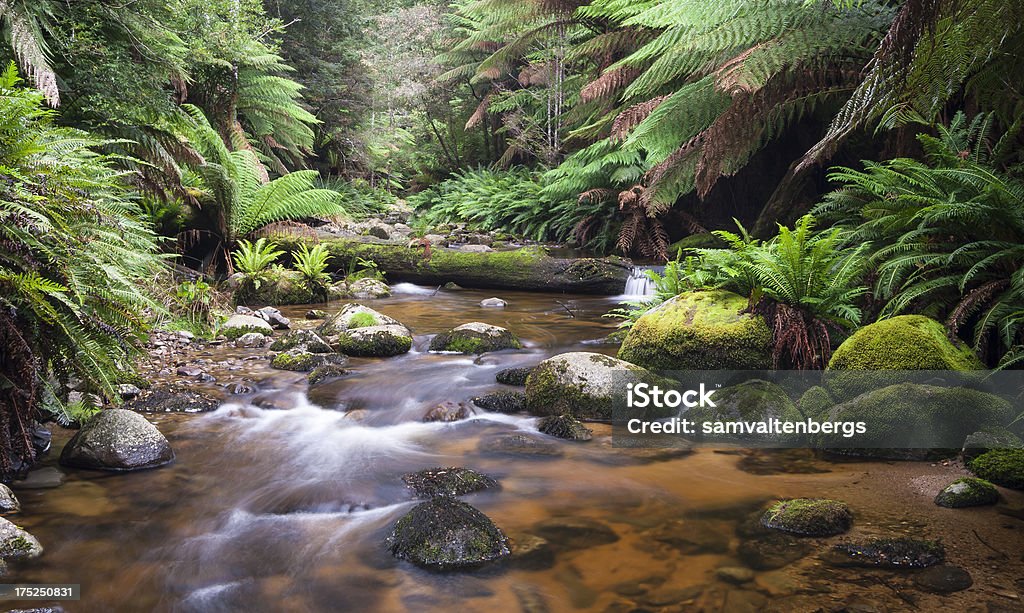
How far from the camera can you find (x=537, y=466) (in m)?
3.47

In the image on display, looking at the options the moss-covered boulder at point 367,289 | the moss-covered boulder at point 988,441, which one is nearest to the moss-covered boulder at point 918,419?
the moss-covered boulder at point 988,441

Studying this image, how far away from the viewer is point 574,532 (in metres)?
2.71

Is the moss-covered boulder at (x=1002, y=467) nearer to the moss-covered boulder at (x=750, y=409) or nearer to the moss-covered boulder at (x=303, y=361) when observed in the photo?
the moss-covered boulder at (x=750, y=409)

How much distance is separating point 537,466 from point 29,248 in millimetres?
2575

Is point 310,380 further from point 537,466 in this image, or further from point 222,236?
point 222,236

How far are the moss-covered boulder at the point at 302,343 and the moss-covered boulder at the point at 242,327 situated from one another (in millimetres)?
562

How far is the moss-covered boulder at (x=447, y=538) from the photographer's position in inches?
97.2

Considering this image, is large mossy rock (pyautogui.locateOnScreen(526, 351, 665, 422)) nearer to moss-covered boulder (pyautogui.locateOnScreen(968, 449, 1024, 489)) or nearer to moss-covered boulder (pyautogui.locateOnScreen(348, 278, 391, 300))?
moss-covered boulder (pyautogui.locateOnScreen(968, 449, 1024, 489))

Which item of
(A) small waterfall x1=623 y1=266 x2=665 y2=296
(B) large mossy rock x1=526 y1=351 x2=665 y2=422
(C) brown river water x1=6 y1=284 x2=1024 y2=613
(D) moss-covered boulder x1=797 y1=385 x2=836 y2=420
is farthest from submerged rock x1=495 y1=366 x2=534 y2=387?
(A) small waterfall x1=623 y1=266 x2=665 y2=296

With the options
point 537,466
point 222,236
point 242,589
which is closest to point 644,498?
point 537,466

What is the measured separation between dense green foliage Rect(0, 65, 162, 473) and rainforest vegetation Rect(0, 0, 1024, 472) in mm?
13

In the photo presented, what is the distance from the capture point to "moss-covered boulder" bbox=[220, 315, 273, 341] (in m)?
6.29

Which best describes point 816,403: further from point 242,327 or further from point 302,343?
point 242,327

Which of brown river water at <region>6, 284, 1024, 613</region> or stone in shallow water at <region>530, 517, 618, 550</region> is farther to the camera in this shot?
stone in shallow water at <region>530, 517, 618, 550</region>
